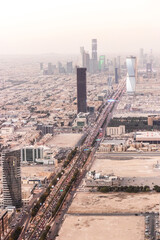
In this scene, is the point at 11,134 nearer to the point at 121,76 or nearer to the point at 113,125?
the point at 113,125

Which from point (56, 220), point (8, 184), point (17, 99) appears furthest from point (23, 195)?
point (17, 99)

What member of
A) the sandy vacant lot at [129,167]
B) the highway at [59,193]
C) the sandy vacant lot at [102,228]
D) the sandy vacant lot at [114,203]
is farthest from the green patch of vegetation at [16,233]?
the sandy vacant lot at [129,167]

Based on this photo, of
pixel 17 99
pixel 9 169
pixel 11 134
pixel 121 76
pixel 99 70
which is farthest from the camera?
pixel 99 70

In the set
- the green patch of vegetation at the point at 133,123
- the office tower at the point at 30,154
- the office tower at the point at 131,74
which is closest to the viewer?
the office tower at the point at 30,154

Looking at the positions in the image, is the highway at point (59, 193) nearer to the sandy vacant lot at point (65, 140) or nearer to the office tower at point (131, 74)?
the sandy vacant lot at point (65, 140)

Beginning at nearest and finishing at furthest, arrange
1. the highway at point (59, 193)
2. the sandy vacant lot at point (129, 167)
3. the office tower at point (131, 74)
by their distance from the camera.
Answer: the highway at point (59, 193) < the sandy vacant lot at point (129, 167) < the office tower at point (131, 74)

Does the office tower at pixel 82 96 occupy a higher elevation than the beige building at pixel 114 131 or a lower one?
higher

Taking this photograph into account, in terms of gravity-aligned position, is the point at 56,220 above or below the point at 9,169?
below
